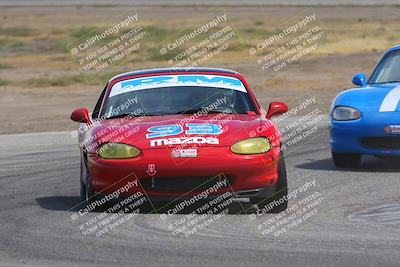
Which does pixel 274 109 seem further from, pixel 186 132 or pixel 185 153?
pixel 185 153

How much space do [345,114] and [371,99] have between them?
315 mm

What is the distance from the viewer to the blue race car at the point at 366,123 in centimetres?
1223

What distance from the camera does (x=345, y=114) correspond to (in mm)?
12625

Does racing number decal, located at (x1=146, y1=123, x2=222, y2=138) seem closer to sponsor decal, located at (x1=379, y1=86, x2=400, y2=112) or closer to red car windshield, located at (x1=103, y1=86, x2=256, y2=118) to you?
red car windshield, located at (x1=103, y1=86, x2=256, y2=118)

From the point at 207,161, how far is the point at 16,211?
177 centimetres

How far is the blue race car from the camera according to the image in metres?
12.2

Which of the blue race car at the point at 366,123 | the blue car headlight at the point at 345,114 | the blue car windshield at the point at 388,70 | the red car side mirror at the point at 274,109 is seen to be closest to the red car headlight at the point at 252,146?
the red car side mirror at the point at 274,109

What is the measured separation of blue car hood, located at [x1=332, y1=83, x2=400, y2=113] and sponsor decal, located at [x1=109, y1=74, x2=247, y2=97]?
188 centimetres

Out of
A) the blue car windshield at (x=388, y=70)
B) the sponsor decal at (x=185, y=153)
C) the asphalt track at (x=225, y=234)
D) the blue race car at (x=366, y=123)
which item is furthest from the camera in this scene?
the blue car windshield at (x=388, y=70)

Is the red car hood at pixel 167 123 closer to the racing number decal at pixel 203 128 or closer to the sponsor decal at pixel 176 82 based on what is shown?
the racing number decal at pixel 203 128

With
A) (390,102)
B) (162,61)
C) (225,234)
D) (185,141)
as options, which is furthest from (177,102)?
(162,61)

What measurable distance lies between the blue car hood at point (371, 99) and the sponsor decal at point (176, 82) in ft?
6.18

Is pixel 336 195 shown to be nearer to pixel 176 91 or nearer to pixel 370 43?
pixel 176 91

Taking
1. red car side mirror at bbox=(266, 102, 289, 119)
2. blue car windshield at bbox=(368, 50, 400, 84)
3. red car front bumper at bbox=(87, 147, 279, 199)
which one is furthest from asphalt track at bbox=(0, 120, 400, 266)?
blue car windshield at bbox=(368, 50, 400, 84)
